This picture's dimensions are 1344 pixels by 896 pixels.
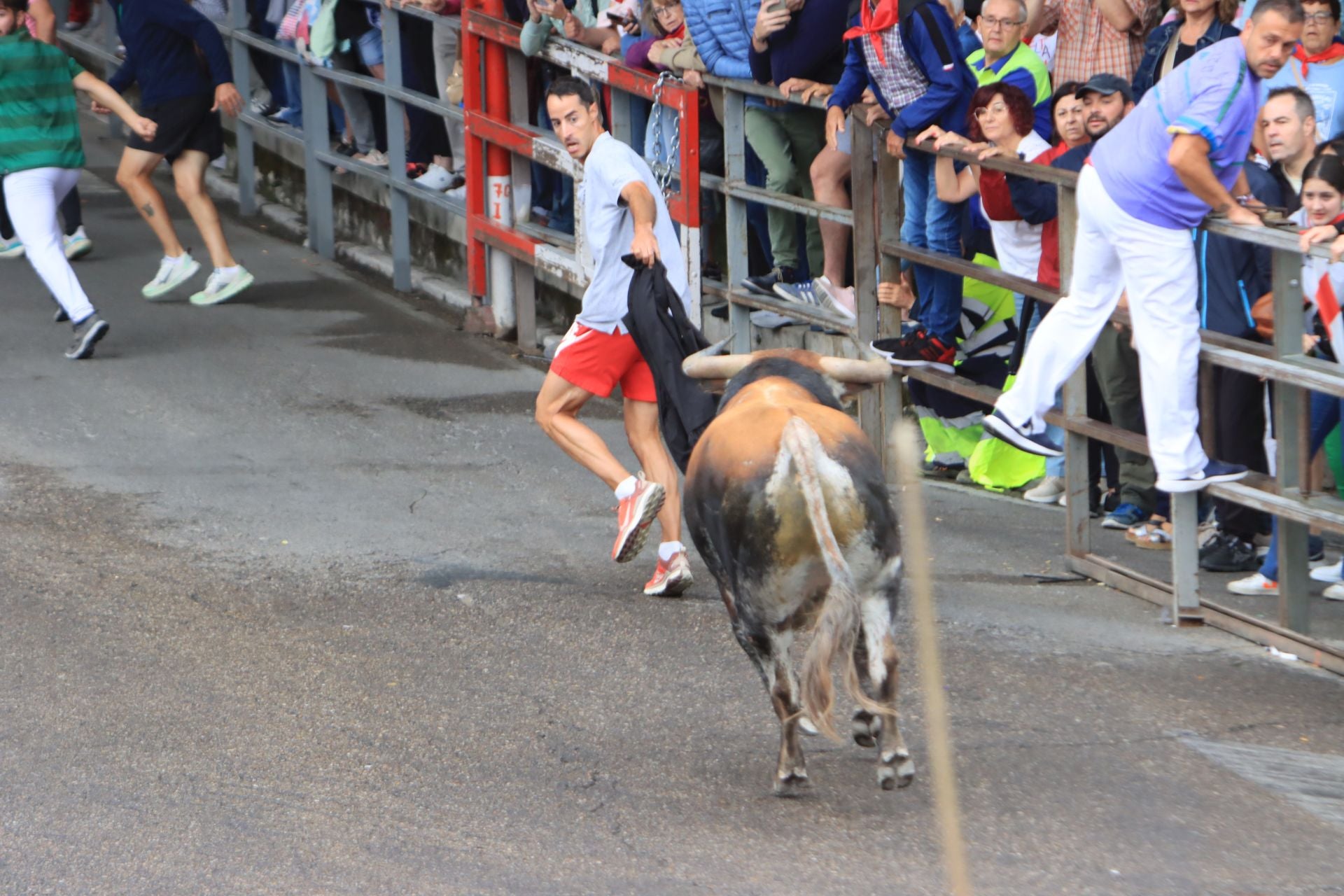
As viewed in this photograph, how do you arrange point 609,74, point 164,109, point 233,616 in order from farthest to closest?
point 164,109, point 609,74, point 233,616

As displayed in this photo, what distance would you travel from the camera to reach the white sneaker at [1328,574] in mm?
6766

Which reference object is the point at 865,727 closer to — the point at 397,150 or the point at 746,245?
the point at 746,245

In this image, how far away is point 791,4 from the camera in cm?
829

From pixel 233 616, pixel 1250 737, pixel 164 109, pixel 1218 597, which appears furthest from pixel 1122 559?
pixel 164 109

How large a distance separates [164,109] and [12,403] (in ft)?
8.42

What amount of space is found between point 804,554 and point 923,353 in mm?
3346

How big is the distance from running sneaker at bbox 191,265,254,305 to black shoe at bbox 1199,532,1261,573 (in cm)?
687

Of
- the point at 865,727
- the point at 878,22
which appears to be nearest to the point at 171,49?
the point at 878,22

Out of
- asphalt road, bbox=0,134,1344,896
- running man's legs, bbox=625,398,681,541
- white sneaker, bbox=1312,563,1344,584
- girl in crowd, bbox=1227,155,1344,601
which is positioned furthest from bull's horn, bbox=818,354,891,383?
white sneaker, bbox=1312,563,1344,584

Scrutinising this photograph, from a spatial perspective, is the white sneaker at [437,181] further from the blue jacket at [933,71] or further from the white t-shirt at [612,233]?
the white t-shirt at [612,233]

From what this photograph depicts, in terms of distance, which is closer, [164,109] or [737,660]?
[737,660]

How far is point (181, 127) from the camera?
11.2 m

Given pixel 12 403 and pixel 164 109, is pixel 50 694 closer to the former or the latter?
pixel 12 403

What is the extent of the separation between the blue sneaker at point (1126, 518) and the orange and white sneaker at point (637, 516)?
208cm
